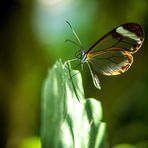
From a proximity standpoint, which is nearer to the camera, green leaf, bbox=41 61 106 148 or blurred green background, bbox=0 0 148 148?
green leaf, bbox=41 61 106 148

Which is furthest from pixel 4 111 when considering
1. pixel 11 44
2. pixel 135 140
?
pixel 135 140

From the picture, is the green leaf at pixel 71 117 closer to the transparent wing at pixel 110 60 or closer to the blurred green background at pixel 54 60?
the transparent wing at pixel 110 60

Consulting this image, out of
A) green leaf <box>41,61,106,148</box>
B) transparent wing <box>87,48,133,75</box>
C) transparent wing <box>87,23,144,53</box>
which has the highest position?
transparent wing <box>87,23,144,53</box>

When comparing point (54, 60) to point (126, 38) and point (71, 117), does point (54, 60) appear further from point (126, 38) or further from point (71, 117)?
point (71, 117)

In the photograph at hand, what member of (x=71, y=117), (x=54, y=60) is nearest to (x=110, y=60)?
(x=71, y=117)

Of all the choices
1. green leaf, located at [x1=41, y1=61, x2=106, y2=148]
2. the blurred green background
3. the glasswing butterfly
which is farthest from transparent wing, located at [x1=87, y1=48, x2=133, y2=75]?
the blurred green background

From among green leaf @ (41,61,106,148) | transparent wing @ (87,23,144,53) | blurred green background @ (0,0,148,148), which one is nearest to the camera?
green leaf @ (41,61,106,148)

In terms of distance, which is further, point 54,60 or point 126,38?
point 54,60

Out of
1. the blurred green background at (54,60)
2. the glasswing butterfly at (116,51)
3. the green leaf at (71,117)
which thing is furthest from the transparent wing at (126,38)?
the blurred green background at (54,60)

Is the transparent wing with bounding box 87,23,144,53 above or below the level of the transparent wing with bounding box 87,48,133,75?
above

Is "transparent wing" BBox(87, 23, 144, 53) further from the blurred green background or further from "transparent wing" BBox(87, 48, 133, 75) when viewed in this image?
the blurred green background
